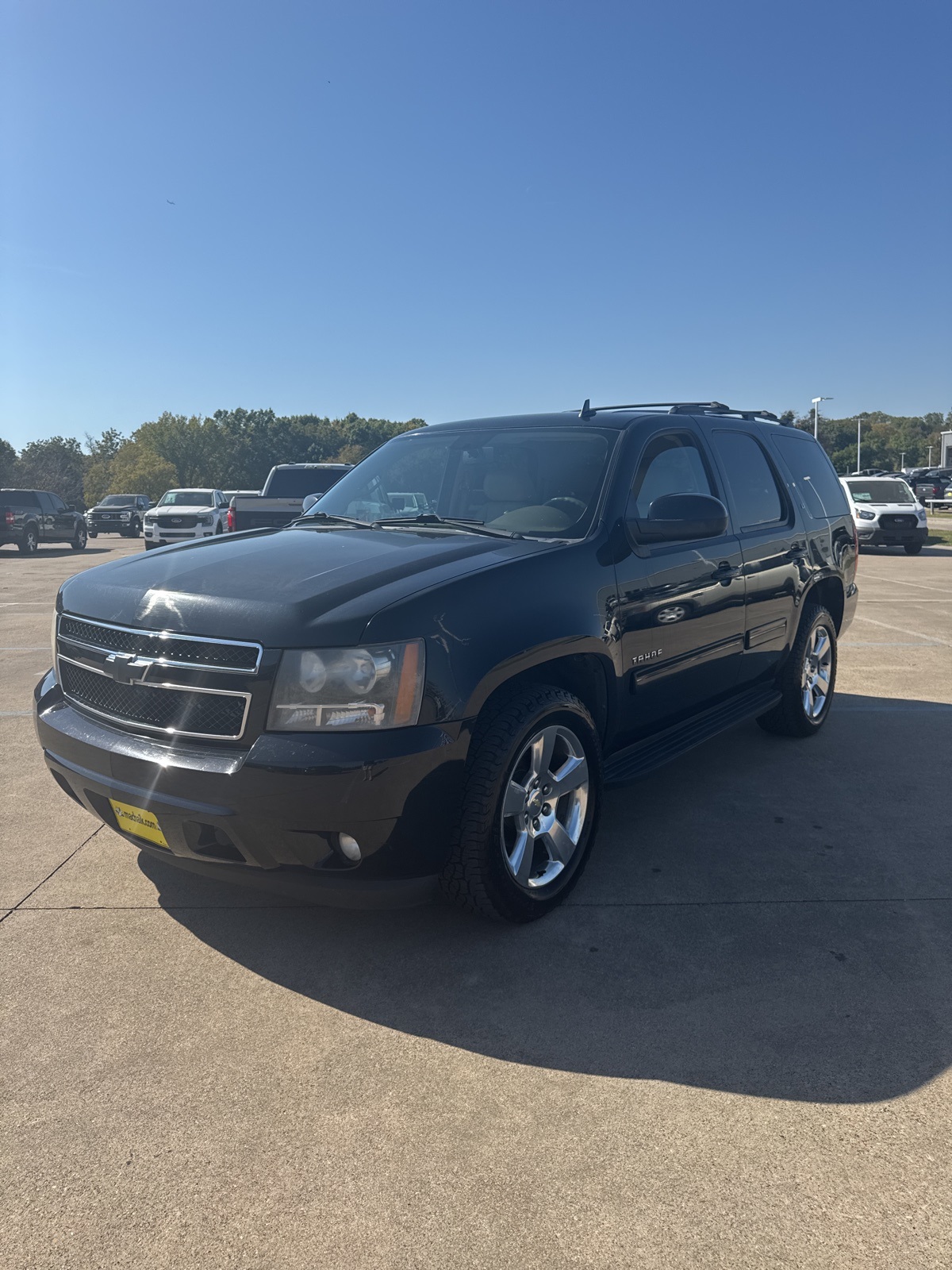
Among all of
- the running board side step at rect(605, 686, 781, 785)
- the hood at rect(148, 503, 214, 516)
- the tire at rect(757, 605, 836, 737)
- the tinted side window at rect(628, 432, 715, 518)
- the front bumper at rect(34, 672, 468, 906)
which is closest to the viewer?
the front bumper at rect(34, 672, 468, 906)

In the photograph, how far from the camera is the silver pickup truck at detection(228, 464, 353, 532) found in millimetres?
15430

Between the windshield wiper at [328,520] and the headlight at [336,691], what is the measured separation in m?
1.48

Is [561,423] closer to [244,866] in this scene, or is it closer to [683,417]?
[683,417]

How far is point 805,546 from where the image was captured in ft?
18.7

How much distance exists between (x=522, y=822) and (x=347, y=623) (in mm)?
1009

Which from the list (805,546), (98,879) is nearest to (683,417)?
(805,546)

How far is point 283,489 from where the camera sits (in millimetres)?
17000

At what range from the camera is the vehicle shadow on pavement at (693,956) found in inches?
105

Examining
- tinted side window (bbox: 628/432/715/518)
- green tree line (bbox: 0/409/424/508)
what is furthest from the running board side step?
green tree line (bbox: 0/409/424/508)

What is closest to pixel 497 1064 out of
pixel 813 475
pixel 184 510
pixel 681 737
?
pixel 681 737

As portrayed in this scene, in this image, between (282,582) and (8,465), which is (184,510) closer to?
(282,582)

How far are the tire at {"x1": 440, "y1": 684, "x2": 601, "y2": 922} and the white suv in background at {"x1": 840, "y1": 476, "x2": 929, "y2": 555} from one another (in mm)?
19459

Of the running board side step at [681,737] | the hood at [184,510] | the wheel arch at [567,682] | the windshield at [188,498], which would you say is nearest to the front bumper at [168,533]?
the hood at [184,510]

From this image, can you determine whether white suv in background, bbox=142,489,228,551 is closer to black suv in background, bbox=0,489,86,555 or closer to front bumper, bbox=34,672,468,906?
black suv in background, bbox=0,489,86,555
